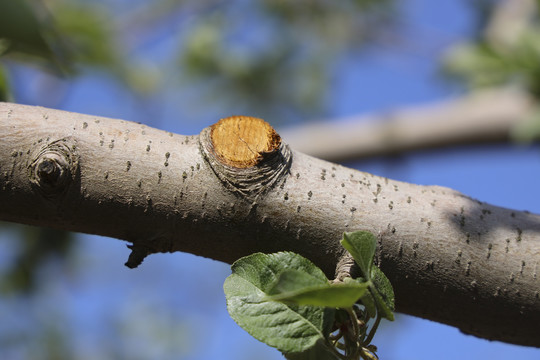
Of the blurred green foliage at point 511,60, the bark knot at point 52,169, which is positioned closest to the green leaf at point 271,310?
the bark knot at point 52,169

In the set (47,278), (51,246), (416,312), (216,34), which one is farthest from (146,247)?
(216,34)

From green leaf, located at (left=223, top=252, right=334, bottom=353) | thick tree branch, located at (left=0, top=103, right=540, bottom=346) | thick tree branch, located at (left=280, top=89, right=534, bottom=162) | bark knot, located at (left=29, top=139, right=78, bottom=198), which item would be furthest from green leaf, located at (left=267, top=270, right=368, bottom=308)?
thick tree branch, located at (left=280, top=89, right=534, bottom=162)

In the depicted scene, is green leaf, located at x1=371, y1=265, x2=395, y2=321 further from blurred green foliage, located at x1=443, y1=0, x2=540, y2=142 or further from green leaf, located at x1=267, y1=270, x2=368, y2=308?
blurred green foliage, located at x1=443, y1=0, x2=540, y2=142

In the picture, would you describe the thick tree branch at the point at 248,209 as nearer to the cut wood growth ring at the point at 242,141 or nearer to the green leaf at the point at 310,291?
the cut wood growth ring at the point at 242,141

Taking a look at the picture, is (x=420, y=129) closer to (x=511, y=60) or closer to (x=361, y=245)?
(x=511, y=60)

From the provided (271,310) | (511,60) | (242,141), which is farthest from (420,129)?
(271,310)

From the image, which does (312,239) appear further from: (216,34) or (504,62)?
(216,34)

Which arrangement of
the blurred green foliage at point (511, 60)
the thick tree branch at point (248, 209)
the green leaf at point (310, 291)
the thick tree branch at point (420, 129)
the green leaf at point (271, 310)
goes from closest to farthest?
the green leaf at point (310, 291) < the green leaf at point (271, 310) < the thick tree branch at point (248, 209) < the blurred green foliage at point (511, 60) < the thick tree branch at point (420, 129)
